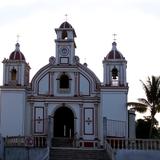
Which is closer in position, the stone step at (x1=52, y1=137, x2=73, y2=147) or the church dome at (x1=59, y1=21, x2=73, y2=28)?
the stone step at (x1=52, y1=137, x2=73, y2=147)

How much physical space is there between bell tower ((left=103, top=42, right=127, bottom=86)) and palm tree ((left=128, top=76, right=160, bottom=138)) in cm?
212

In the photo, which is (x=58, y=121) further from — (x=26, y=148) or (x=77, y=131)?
(x=26, y=148)

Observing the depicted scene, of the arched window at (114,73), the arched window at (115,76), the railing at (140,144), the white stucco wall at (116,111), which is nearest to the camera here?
the railing at (140,144)

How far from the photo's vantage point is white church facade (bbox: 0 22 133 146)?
4134cm

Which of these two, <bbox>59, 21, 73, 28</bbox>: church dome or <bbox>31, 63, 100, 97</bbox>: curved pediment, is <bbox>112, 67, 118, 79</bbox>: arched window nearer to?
<bbox>31, 63, 100, 97</bbox>: curved pediment

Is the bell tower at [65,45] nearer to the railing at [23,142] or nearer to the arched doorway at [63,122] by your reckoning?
the arched doorway at [63,122]

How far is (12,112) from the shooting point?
4159 centimetres

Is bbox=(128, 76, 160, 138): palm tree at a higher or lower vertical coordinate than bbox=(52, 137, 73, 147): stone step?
higher

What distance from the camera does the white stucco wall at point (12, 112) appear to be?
41.2 metres

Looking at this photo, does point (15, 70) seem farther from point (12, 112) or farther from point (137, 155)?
point (137, 155)

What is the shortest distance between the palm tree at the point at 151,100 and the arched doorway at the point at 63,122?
207 inches

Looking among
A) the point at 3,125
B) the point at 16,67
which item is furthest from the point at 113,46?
the point at 3,125

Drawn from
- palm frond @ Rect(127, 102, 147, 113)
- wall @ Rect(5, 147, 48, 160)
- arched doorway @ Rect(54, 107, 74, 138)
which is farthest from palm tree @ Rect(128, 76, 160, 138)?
wall @ Rect(5, 147, 48, 160)

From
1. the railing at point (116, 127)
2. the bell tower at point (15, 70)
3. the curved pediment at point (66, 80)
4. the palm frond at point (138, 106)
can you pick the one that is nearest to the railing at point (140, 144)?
the railing at point (116, 127)
